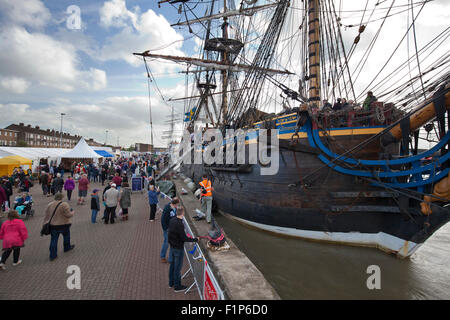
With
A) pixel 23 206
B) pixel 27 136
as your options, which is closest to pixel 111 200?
pixel 23 206

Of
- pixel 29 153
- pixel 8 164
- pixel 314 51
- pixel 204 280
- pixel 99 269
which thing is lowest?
pixel 99 269

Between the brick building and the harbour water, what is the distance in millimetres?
73056

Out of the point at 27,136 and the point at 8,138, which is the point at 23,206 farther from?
the point at 27,136

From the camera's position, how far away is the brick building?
5681 centimetres

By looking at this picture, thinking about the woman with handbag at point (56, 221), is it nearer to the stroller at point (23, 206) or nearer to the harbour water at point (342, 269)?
the stroller at point (23, 206)

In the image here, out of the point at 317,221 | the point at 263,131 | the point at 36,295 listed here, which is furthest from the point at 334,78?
the point at 36,295

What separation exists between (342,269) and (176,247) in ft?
14.0

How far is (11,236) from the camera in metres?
4.52

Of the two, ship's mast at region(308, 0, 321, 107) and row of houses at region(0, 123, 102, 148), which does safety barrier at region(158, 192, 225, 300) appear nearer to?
ship's mast at region(308, 0, 321, 107)

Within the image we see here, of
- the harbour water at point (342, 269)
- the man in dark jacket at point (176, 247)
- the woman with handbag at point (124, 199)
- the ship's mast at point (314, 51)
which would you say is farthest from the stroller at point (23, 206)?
the ship's mast at point (314, 51)

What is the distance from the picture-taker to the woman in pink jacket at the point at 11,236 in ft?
14.7

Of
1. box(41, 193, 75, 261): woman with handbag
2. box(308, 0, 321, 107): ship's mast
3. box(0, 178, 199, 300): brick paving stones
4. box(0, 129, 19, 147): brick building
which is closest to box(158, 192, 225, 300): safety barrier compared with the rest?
box(0, 178, 199, 300): brick paving stones
